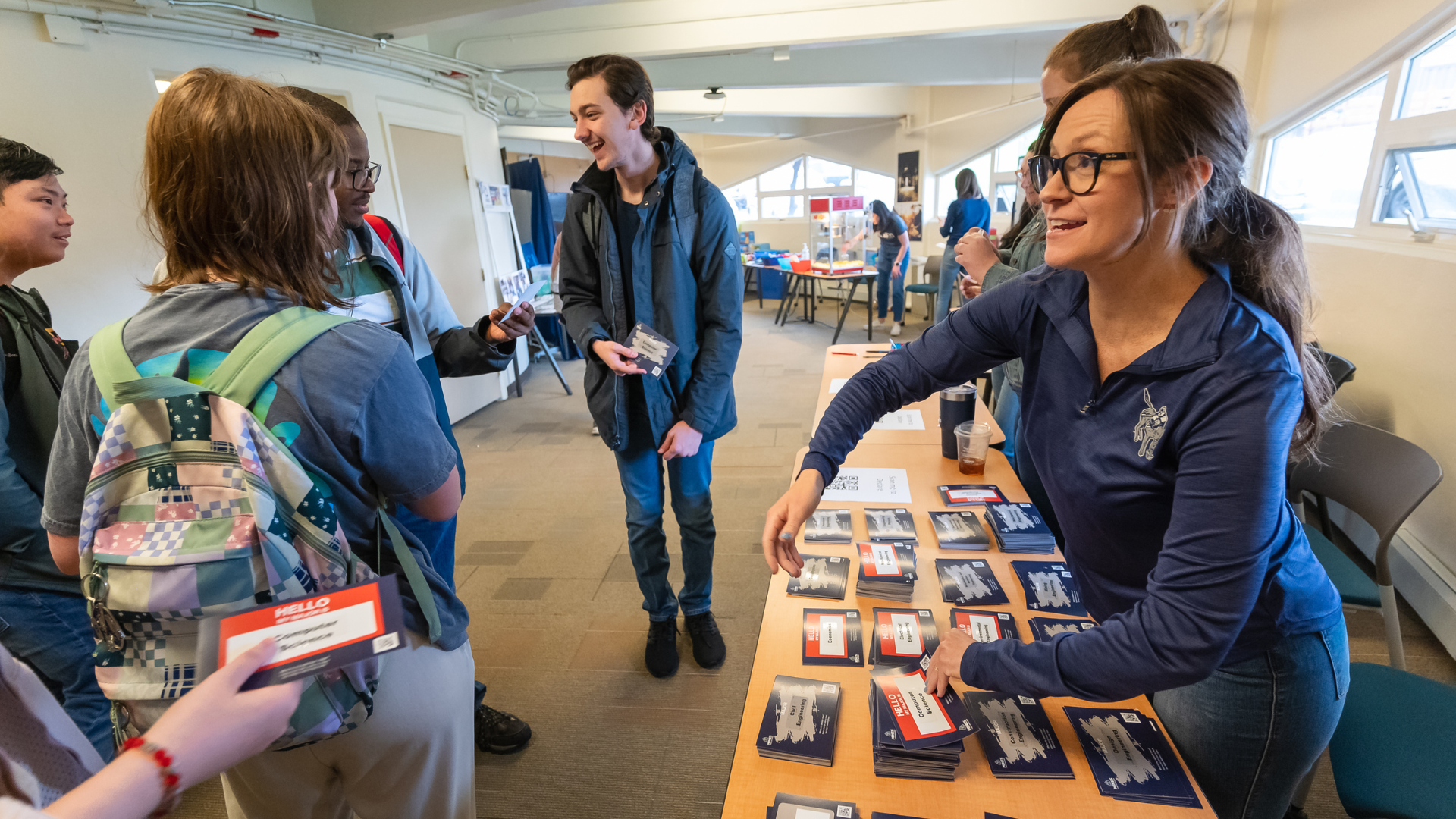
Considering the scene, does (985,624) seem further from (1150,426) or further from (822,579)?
(1150,426)

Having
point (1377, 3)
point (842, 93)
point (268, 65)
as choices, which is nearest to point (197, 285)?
point (268, 65)

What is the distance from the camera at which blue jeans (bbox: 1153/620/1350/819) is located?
913 mm

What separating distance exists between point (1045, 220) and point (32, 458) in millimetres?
2373

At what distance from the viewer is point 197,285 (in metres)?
0.79

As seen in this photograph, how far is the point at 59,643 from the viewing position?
4.53 ft

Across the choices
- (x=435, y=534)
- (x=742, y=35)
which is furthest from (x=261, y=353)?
(x=742, y=35)

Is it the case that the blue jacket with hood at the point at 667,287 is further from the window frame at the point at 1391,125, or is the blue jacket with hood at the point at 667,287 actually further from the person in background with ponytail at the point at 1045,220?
the window frame at the point at 1391,125

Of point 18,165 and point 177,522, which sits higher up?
point 18,165

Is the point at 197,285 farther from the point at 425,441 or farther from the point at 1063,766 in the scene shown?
the point at 1063,766

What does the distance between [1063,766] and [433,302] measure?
1633 mm

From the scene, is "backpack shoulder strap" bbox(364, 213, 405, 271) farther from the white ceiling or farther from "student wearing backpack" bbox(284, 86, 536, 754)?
the white ceiling

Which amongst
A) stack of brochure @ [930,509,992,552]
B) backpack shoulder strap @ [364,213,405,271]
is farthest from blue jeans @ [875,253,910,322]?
backpack shoulder strap @ [364,213,405,271]

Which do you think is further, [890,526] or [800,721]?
[890,526]

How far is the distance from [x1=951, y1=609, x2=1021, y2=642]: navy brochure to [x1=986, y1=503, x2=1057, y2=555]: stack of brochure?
0.24 m
